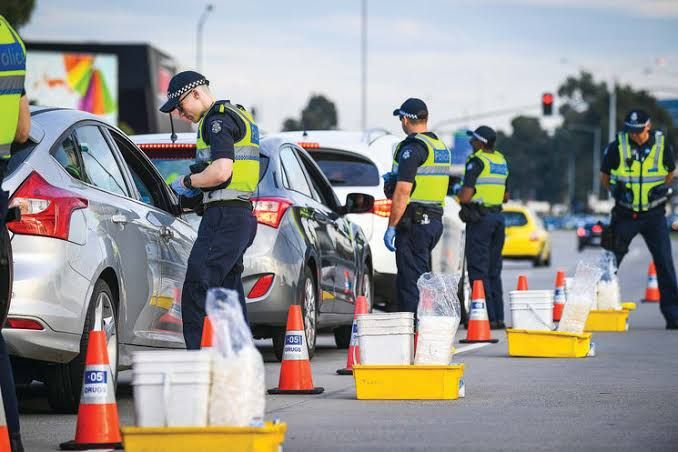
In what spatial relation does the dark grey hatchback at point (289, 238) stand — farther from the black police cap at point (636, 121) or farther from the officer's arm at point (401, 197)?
the black police cap at point (636, 121)

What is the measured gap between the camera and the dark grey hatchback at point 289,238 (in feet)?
36.4

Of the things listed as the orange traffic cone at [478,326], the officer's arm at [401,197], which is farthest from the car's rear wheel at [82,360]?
the orange traffic cone at [478,326]

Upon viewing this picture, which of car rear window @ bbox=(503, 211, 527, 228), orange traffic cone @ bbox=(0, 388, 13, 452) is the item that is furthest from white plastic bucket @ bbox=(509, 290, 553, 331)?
car rear window @ bbox=(503, 211, 527, 228)

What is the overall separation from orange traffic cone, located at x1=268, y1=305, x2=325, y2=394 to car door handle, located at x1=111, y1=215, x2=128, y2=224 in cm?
146

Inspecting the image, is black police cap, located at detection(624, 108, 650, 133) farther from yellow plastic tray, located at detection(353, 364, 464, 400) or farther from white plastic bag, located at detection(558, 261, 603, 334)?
yellow plastic tray, located at detection(353, 364, 464, 400)

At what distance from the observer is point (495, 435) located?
7.49 meters

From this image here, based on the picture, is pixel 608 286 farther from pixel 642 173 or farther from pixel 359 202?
pixel 359 202

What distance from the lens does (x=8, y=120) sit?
21.6 ft

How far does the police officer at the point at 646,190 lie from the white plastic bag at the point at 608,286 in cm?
24

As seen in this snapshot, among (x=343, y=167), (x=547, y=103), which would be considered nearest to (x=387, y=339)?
(x=343, y=167)

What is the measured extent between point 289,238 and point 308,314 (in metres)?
0.71

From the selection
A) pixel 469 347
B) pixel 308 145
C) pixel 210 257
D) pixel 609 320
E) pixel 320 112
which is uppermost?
pixel 320 112

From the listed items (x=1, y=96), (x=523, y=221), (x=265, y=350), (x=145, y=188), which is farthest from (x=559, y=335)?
(x=523, y=221)

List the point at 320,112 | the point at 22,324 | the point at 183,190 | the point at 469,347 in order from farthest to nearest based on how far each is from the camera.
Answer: the point at 320,112 < the point at 469,347 < the point at 183,190 < the point at 22,324
